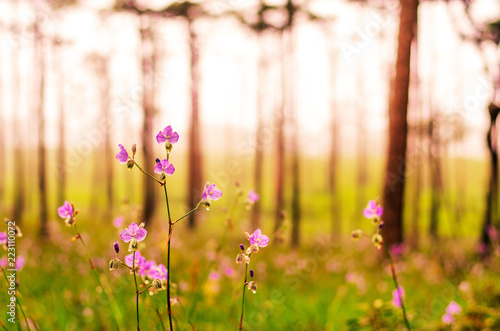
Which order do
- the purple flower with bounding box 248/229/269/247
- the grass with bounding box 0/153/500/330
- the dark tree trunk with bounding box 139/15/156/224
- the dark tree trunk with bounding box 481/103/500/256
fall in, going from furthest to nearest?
the dark tree trunk with bounding box 139/15/156/224
the dark tree trunk with bounding box 481/103/500/256
the grass with bounding box 0/153/500/330
the purple flower with bounding box 248/229/269/247

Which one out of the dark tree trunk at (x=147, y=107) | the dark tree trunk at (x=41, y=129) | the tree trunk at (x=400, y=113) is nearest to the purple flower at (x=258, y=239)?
the tree trunk at (x=400, y=113)

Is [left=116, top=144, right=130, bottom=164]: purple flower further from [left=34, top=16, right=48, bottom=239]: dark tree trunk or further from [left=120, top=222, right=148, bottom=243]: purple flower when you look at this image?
[left=34, top=16, right=48, bottom=239]: dark tree trunk

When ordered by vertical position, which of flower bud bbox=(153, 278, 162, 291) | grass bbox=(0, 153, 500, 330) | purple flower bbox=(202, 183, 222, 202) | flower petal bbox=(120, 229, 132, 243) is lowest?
grass bbox=(0, 153, 500, 330)

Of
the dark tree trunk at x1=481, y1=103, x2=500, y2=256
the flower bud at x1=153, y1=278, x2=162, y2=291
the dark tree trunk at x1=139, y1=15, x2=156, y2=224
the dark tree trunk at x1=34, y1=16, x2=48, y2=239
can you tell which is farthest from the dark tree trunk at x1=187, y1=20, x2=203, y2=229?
the flower bud at x1=153, y1=278, x2=162, y2=291

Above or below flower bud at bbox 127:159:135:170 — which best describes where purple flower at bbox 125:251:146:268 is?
below

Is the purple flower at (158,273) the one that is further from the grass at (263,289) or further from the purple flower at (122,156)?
the purple flower at (122,156)

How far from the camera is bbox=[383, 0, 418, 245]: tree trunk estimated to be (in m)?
5.79

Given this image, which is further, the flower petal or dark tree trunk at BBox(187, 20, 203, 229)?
dark tree trunk at BBox(187, 20, 203, 229)

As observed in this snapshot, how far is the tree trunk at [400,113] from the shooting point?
19.0 ft

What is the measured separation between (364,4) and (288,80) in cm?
250

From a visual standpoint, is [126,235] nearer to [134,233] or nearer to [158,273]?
[134,233]

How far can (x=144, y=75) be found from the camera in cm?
1199

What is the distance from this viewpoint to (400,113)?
5867mm

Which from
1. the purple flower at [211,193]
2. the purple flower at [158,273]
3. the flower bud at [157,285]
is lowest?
the purple flower at [158,273]
